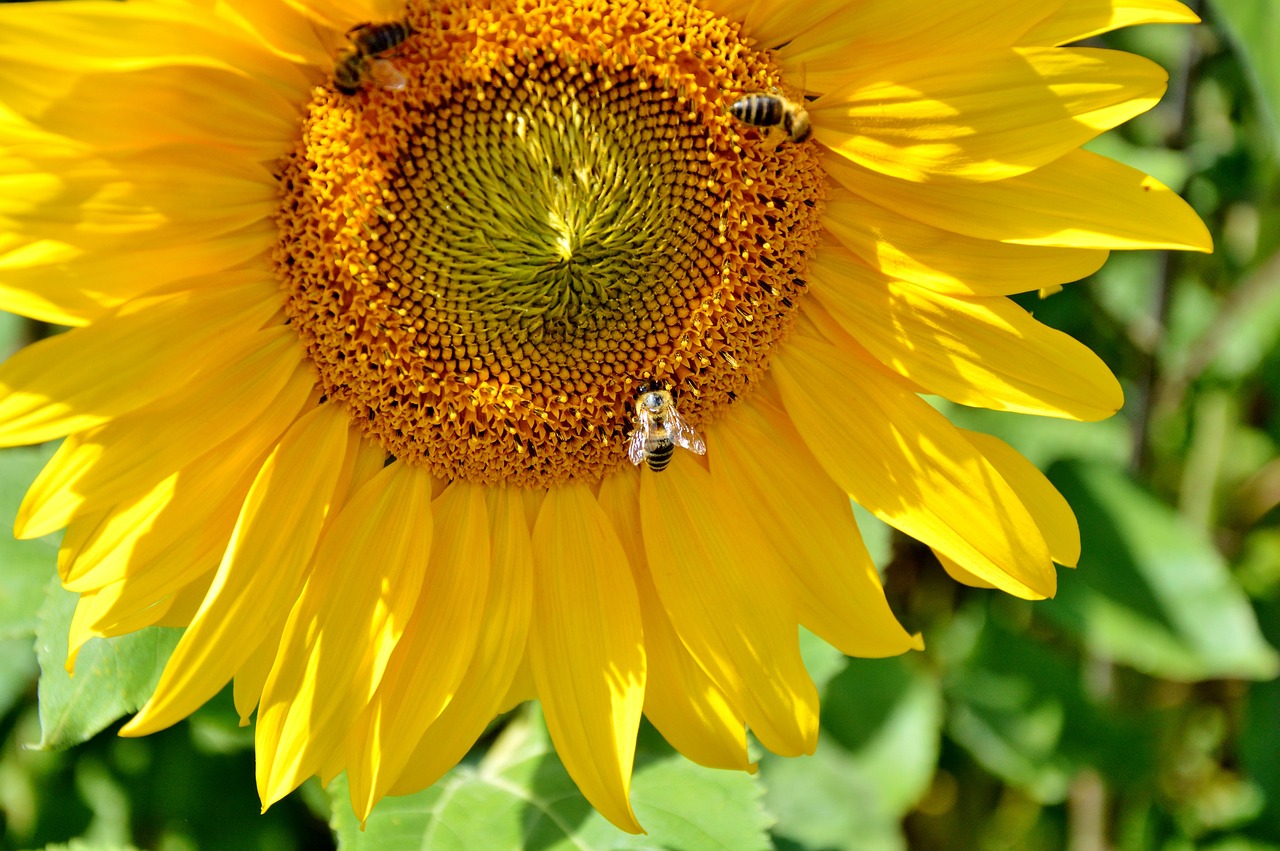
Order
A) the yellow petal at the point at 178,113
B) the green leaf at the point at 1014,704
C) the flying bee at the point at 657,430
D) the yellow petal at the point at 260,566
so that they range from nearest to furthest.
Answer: the yellow petal at the point at 178,113 → the yellow petal at the point at 260,566 → the flying bee at the point at 657,430 → the green leaf at the point at 1014,704

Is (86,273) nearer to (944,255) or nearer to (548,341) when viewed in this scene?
(548,341)

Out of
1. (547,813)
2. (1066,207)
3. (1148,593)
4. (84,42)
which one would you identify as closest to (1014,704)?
(1148,593)

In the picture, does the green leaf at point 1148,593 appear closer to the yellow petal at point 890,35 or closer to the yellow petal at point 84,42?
the yellow petal at point 890,35

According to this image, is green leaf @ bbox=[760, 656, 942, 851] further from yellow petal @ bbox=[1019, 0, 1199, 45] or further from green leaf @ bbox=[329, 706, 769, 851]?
yellow petal @ bbox=[1019, 0, 1199, 45]

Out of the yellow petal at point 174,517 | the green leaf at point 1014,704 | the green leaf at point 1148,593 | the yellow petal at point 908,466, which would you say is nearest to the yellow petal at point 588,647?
the yellow petal at point 908,466

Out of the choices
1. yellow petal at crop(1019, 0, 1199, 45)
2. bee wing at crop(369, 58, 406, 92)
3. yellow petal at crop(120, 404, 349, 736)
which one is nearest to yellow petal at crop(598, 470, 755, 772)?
yellow petal at crop(120, 404, 349, 736)
